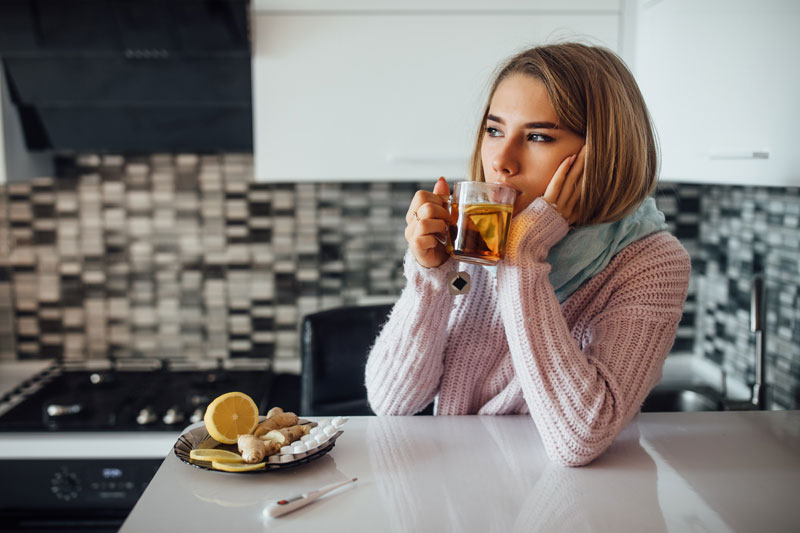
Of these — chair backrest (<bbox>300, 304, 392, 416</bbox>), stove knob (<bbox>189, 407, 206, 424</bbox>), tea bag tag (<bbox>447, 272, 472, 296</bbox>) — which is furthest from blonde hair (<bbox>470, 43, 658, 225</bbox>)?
stove knob (<bbox>189, 407, 206, 424</bbox>)

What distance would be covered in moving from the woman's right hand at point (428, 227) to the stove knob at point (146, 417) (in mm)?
1155

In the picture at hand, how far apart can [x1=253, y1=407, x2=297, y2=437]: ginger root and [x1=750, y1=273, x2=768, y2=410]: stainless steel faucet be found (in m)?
1.21

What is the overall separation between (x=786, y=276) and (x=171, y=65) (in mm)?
1742

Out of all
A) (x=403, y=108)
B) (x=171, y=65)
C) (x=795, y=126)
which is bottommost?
(x=795, y=126)

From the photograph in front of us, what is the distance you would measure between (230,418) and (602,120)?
72 cm

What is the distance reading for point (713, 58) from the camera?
4.61ft

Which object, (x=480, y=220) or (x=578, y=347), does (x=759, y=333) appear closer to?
(x=578, y=347)

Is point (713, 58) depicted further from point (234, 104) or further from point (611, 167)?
point (234, 104)

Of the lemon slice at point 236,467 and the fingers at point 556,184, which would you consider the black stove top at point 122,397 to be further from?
the fingers at point 556,184

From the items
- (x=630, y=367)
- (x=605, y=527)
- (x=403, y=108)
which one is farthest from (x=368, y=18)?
(x=605, y=527)

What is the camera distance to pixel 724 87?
1.37 m

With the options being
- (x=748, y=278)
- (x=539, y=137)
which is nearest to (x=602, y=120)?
(x=539, y=137)

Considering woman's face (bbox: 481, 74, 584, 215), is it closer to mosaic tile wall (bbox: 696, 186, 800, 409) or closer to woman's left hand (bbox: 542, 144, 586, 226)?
woman's left hand (bbox: 542, 144, 586, 226)

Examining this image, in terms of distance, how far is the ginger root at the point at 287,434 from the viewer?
917 millimetres
